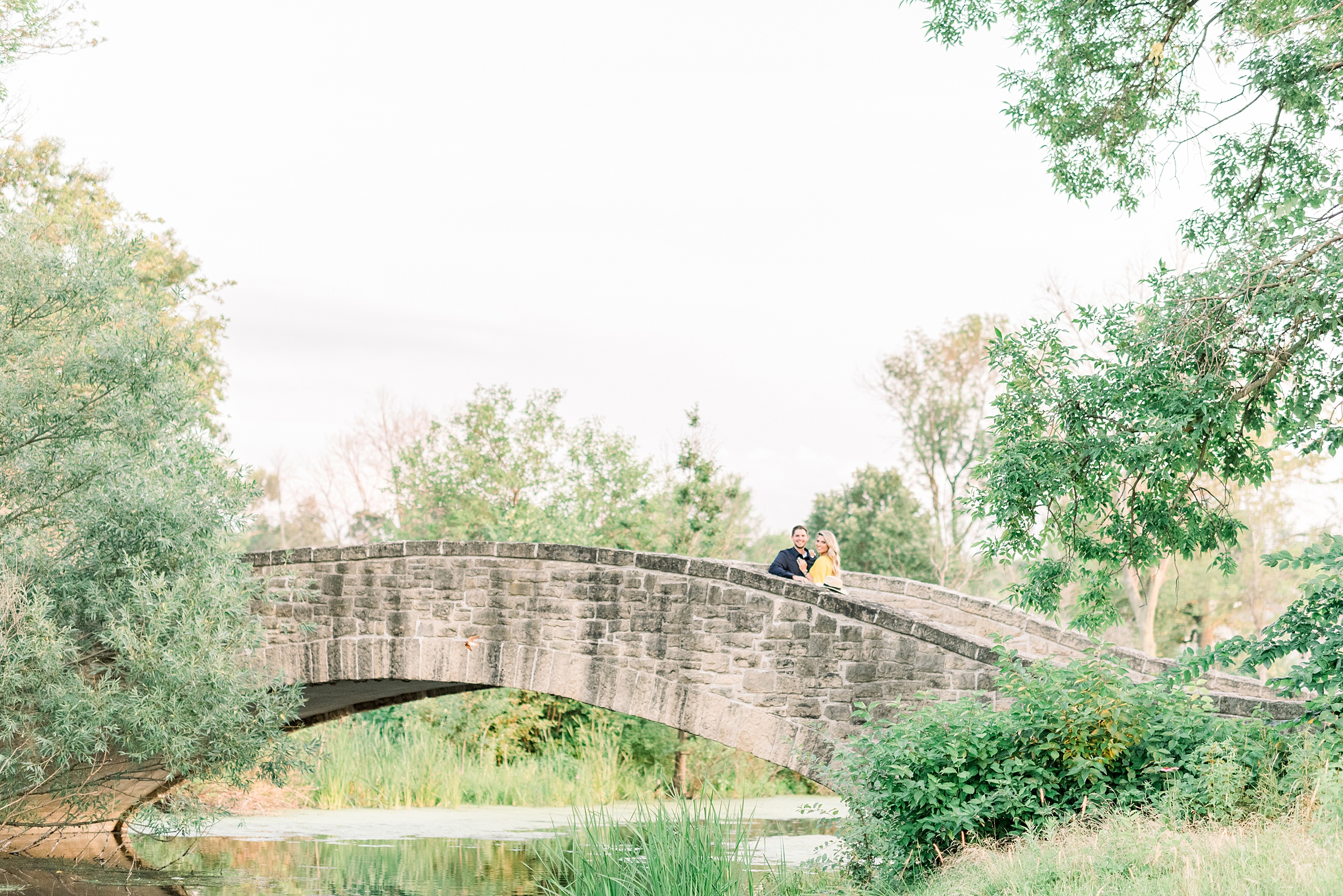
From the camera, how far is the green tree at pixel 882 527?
23.1m

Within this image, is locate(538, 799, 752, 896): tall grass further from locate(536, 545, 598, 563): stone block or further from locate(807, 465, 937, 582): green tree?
locate(807, 465, 937, 582): green tree

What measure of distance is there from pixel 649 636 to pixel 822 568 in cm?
151

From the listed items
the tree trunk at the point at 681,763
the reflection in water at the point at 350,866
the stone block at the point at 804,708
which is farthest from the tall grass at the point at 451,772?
the stone block at the point at 804,708

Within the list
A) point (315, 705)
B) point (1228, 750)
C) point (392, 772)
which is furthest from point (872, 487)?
point (1228, 750)

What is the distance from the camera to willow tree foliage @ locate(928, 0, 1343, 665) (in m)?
7.10

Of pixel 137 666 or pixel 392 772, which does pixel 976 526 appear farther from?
pixel 137 666

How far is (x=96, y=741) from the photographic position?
30.3 feet

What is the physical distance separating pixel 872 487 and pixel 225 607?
52.0 feet

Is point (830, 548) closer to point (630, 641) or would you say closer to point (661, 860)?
point (630, 641)

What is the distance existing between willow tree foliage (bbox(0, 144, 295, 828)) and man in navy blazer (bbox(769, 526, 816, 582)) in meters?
4.34

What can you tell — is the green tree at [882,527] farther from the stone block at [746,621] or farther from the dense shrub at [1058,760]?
the dense shrub at [1058,760]

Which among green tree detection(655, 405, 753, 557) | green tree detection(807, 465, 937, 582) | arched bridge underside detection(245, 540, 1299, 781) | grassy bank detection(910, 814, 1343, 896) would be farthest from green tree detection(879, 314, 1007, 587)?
grassy bank detection(910, 814, 1343, 896)

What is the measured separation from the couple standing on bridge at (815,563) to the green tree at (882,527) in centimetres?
1328

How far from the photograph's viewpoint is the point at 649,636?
31.3 feet
